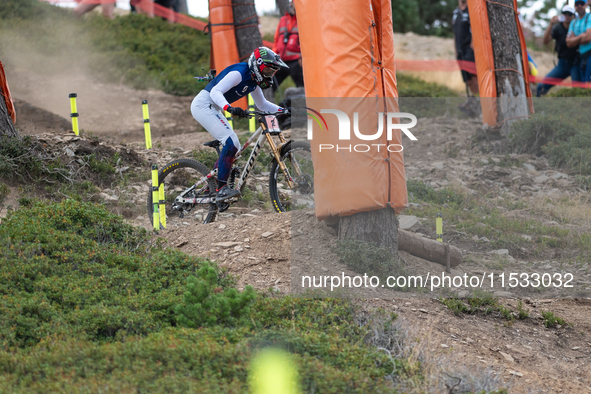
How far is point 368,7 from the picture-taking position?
5691 millimetres

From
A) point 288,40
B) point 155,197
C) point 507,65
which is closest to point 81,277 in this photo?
point 155,197

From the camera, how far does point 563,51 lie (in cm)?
1355

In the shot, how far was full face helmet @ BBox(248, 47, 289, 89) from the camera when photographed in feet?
21.6

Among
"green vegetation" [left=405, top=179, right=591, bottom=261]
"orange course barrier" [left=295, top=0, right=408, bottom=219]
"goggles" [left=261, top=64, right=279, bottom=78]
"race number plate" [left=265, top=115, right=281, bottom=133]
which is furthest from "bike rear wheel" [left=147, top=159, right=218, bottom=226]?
"green vegetation" [left=405, top=179, right=591, bottom=261]

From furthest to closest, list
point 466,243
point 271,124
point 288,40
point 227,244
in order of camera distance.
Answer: point 288,40
point 466,243
point 271,124
point 227,244

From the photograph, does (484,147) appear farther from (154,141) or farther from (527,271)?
(154,141)

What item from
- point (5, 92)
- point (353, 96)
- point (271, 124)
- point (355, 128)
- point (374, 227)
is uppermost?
point (5, 92)

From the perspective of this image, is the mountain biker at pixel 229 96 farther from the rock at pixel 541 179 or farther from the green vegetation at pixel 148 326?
the rock at pixel 541 179

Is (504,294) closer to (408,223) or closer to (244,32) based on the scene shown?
(408,223)

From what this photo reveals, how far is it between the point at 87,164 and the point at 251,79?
11.1 feet

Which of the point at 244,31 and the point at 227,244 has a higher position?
the point at 244,31

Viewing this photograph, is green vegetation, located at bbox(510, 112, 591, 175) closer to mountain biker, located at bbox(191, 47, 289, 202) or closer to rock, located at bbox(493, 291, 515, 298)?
rock, located at bbox(493, 291, 515, 298)

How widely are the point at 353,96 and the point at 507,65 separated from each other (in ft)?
21.7

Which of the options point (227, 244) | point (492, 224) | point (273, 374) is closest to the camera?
point (273, 374)
